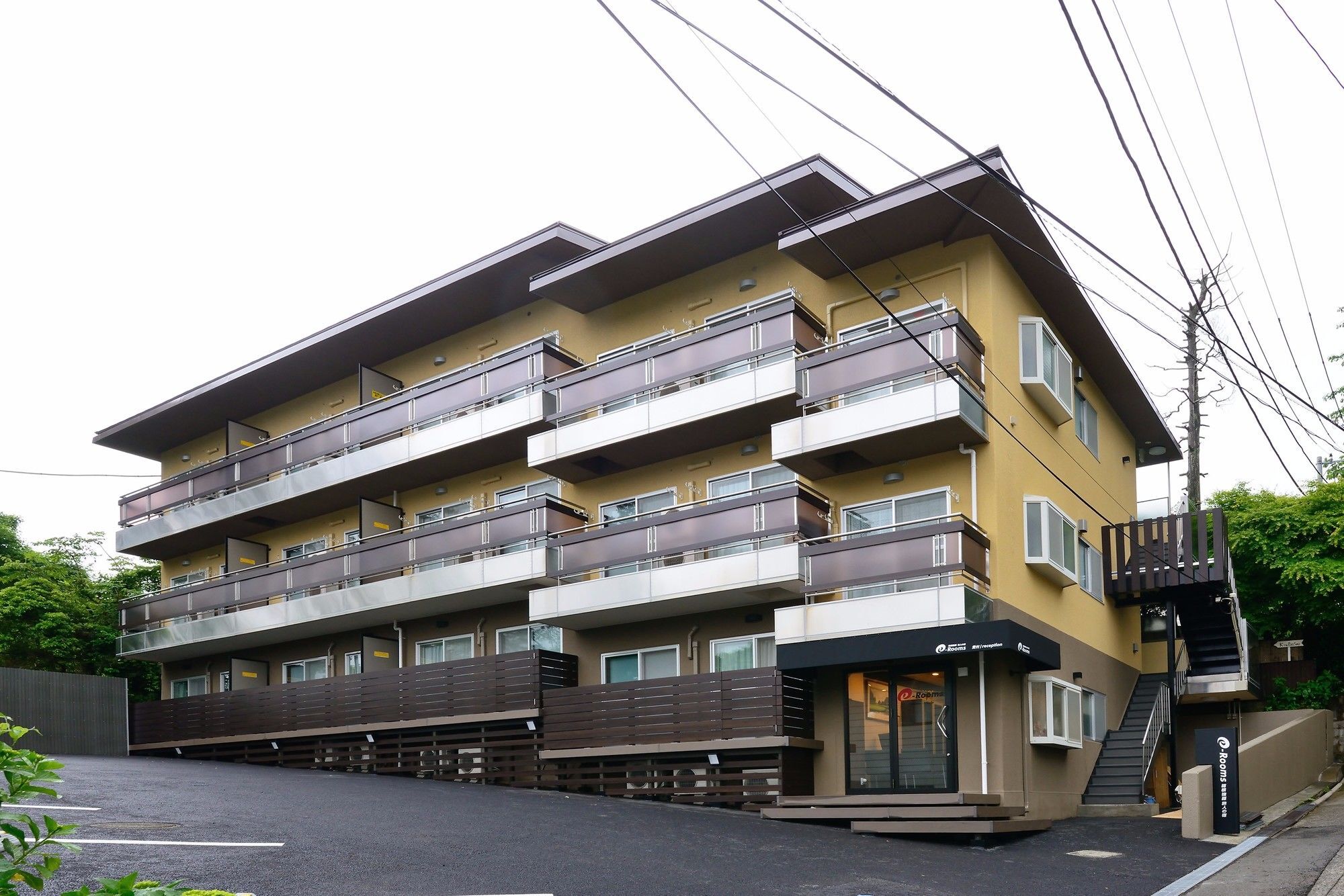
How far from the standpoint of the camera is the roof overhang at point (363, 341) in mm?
24016

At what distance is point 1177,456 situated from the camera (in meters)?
30.9

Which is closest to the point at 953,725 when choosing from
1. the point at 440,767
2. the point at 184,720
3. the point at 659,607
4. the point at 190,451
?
the point at 659,607

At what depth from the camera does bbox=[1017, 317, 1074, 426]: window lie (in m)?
20.8

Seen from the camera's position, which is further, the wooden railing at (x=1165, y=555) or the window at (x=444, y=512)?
the window at (x=444, y=512)

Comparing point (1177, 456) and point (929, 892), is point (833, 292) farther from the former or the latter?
point (1177, 456)

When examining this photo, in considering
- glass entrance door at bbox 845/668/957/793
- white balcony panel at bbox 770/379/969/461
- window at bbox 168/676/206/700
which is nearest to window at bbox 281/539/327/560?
window at bbox 168/676/206/700

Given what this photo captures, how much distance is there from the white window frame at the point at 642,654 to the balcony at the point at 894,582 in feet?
9.52

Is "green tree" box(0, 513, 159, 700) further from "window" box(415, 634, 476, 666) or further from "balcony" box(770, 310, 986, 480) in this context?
→ "balcony" box(770, 310, 986, 480)

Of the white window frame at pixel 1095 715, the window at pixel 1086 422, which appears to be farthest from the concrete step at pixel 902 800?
the window at pixel 1086 422

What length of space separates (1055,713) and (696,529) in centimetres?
Result: 671

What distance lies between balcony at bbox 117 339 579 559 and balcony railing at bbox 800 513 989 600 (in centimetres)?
714

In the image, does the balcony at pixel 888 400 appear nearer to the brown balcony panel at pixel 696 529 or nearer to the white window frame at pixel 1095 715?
the brown balcony panel at pixel 696 529

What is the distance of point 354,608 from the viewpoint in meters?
25.4

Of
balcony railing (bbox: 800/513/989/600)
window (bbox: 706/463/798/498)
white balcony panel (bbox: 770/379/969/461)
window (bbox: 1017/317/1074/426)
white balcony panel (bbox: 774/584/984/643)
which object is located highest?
window (bbox: 1017/317/1074/426)
